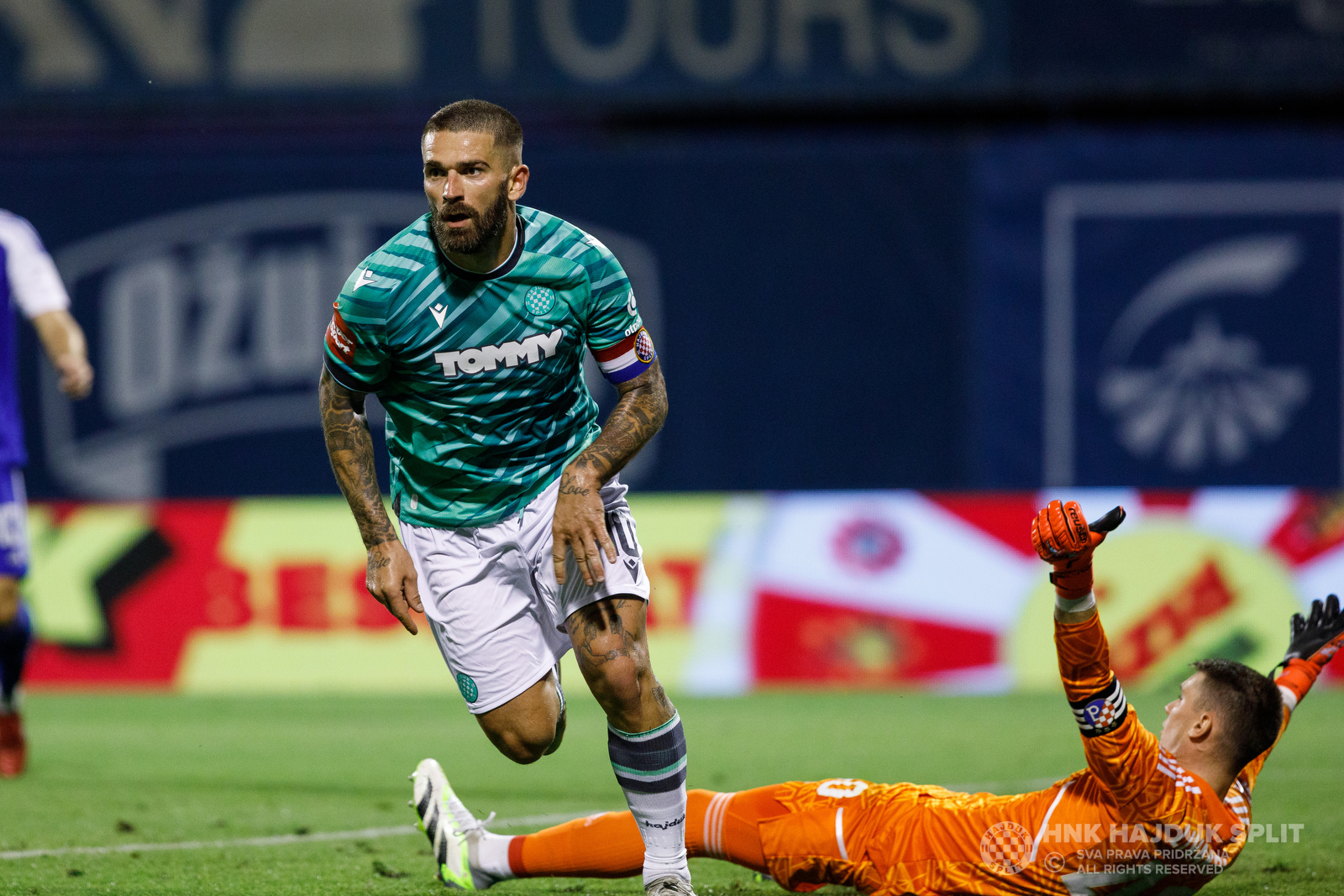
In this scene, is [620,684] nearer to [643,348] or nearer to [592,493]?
[592,493]

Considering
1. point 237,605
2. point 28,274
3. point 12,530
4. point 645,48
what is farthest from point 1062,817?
point 645,48

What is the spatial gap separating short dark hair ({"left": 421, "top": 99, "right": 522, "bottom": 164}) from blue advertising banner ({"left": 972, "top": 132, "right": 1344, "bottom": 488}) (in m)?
9.49

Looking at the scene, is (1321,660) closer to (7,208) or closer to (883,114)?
(883,114)

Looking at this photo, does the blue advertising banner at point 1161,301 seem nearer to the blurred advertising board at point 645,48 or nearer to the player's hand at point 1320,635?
the blurred advertising board at point 645,48

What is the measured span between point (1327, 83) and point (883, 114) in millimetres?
3380

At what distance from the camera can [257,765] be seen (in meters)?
7.02

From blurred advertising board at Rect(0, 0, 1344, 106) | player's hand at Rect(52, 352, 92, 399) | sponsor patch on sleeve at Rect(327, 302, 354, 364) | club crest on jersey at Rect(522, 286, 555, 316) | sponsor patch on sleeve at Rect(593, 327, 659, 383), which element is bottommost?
player's hand at Rect(52, 352, 92, 399)

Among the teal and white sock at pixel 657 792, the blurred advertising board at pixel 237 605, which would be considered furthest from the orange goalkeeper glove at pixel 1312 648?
the blurred advertising board at pixel 237 605

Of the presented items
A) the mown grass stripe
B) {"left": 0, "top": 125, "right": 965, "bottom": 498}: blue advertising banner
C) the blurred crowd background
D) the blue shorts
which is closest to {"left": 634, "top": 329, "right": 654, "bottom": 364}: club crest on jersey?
the mown grass stripe

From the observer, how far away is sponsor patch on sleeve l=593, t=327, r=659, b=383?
425cm

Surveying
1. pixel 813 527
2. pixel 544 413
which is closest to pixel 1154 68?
pixel 813 527

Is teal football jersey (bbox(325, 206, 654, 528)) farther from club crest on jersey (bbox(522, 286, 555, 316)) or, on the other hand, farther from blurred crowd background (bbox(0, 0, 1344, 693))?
blurred crowd background (bbox(0, 0, 1344, 693))

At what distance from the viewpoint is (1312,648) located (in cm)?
452

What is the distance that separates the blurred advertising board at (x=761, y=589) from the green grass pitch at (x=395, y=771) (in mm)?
256
